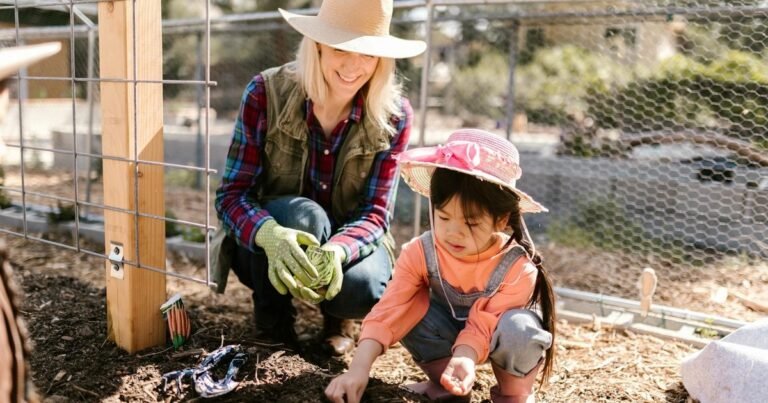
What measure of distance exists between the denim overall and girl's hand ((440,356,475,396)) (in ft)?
0.39

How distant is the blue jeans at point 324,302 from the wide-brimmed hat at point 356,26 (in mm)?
526

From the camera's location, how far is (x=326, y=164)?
2258mm

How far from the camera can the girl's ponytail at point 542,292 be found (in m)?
1.81

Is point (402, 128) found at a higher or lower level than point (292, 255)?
higher

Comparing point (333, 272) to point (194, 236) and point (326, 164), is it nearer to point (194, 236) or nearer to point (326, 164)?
point (326, 164)

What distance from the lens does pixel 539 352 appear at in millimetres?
1718

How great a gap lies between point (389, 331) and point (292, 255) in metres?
0.34

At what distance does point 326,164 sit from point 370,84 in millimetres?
305

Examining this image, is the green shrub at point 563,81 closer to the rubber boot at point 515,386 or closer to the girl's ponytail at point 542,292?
the girl's ponytail at point 542,292

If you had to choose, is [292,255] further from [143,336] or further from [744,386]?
[744,386]

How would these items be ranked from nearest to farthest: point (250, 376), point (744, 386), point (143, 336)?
point (744, 386)
point (250, 376)
point (143, 336)

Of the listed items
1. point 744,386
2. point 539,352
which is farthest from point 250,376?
point 744,386

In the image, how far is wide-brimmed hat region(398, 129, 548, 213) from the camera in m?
1.68

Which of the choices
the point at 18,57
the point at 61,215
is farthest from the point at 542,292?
the point at 61,215
